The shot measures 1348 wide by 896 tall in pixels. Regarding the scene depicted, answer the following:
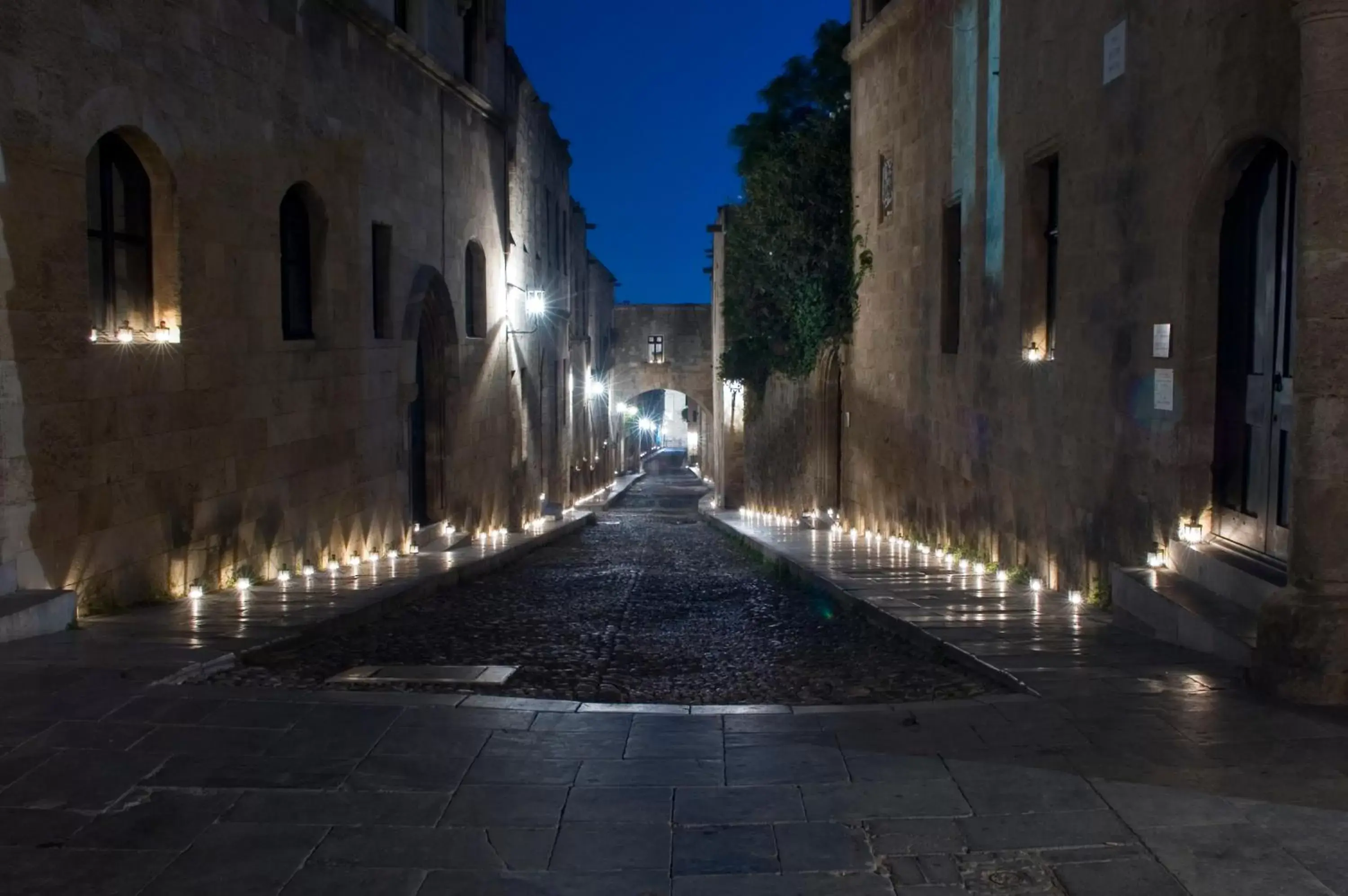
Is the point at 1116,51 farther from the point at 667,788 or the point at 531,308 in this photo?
the point at 531,308

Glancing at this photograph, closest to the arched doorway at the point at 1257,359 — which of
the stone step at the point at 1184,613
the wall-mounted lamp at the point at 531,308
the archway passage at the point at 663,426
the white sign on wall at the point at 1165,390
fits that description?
the white sign on wall at the point at 1165,390

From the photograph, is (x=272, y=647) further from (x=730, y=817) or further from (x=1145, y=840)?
(x=1145, y=840)

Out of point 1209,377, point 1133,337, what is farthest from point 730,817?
point 1133,337

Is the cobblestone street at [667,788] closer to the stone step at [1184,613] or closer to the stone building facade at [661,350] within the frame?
the stone step at [1184,613]

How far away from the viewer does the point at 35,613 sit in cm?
644

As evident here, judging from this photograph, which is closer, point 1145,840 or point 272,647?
point 1145,840

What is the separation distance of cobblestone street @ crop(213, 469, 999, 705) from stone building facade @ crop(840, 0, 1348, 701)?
5.75 feet

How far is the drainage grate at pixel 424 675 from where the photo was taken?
604 centimetres

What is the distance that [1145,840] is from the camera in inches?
146

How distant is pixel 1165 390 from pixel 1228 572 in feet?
4.51

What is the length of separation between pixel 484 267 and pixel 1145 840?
47.2 ft

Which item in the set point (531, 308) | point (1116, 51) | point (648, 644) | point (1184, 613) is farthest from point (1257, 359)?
point (531, 308)

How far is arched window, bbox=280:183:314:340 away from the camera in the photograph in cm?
1073

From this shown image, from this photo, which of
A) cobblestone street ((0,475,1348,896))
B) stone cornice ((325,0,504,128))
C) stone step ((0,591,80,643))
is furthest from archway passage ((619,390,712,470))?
cobblestone street ((0,475,1348,896))
